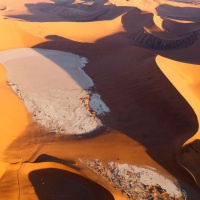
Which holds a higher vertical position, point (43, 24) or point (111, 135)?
point (43, 24)

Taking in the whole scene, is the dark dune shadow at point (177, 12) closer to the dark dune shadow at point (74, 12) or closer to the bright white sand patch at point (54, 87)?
the dark dune shadow at point (74, 12)

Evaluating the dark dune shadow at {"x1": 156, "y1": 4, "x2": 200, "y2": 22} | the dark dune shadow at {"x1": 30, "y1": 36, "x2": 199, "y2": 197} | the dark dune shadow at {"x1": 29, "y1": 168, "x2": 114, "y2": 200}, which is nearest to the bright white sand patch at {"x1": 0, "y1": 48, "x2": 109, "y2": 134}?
the dark dune shadow at {"x1": 30, "y1": 36, "x2": 199, "y2": 197}

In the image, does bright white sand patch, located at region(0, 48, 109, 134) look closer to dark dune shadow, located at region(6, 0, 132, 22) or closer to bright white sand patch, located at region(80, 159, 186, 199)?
bright white sand patch, located at region(80, 159, 186, 199)

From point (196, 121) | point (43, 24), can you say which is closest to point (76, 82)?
point (196, 121)

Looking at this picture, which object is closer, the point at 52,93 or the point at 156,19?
the point at 52,93

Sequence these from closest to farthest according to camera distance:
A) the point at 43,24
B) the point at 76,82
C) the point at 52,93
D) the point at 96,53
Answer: the point at 52,93 < the point at 76,82 < the point at 96,53 < the point at 43,24

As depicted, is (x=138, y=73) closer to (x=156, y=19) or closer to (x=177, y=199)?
(x=177, y=199)
